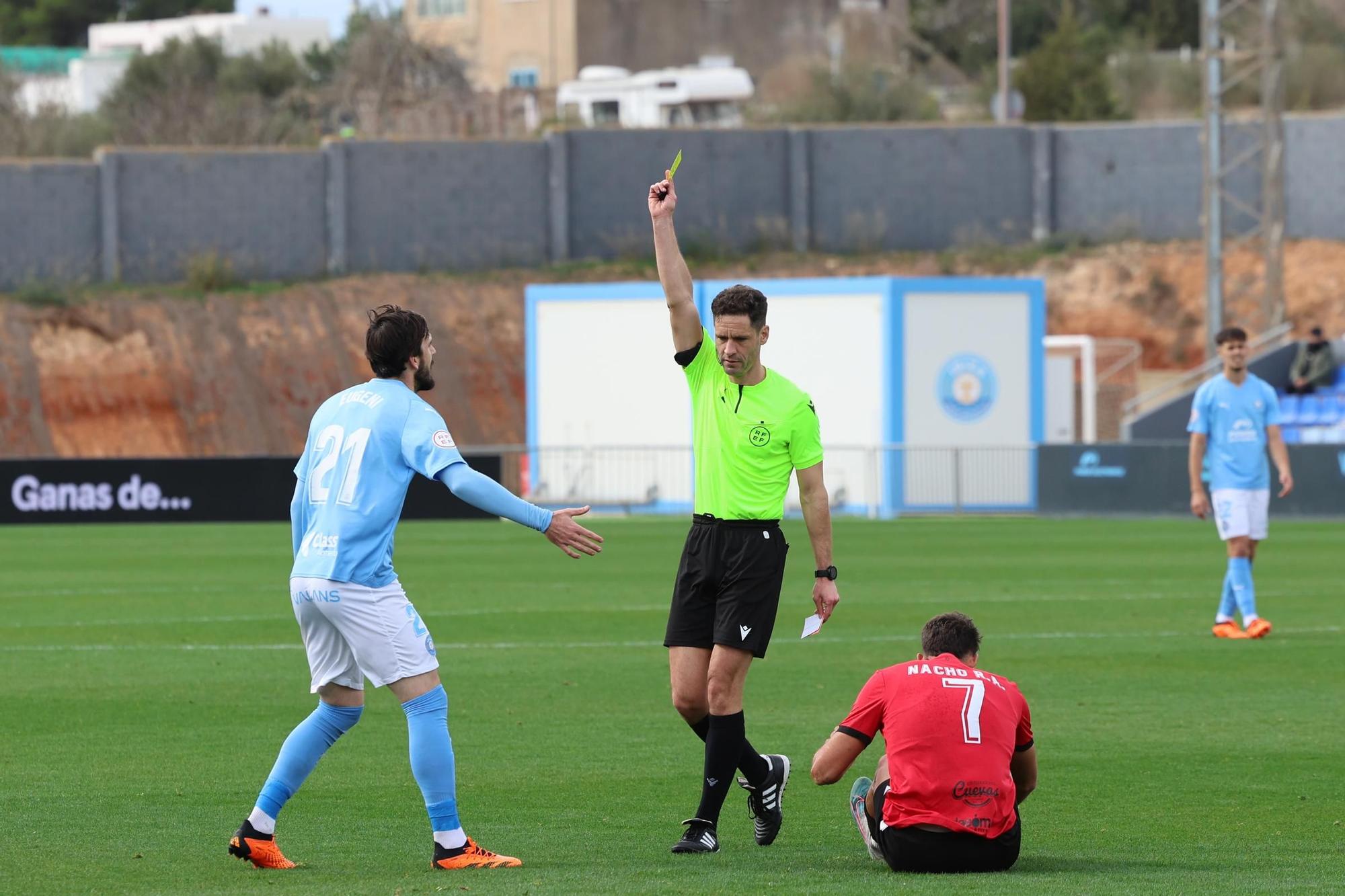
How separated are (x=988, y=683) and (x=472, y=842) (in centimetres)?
188

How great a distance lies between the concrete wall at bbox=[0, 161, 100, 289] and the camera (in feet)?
161

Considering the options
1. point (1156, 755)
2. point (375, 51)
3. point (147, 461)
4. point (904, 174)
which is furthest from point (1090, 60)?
point (1156, 755)

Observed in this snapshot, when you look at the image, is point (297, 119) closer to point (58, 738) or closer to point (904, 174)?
point (904, 174)

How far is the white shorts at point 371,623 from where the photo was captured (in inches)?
262

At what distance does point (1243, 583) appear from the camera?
A: 14.4 metres

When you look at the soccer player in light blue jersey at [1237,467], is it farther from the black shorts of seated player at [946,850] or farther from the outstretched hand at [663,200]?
the black shorts of seated player at [946,850]

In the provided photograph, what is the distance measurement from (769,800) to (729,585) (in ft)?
2.86

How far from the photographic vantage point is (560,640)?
14672 millimetres

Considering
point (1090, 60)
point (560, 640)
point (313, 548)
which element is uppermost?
point (1090, 60)

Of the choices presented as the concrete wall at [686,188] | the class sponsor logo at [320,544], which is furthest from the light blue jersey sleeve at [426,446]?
the concrete wall at [686,188]

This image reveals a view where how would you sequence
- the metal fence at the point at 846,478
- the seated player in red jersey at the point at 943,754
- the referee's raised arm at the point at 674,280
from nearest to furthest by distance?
the seated player in red jersey at the point at 943,754 → the referee's raised arm at the point at 674,280 → the metal fence at the point at 846,478

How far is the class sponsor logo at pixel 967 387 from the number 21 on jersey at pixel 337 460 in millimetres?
26540

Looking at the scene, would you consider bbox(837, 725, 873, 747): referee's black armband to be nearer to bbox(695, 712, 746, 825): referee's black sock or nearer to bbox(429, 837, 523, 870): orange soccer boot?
bbox(695, 712, 746, 825): referee's black sock

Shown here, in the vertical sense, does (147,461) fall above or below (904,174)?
below
